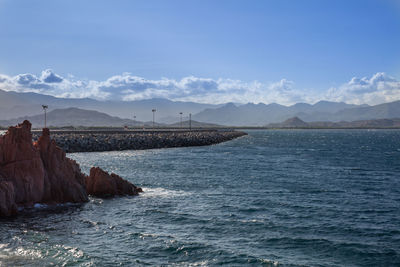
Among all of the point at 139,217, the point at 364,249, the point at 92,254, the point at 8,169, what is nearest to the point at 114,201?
the point at 139,217

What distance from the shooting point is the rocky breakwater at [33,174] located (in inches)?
973

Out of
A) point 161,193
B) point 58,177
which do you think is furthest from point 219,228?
point 58,177

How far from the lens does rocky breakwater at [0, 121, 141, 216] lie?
973 inches

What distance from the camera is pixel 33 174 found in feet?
83.5

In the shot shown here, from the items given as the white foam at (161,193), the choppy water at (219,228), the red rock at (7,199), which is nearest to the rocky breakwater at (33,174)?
the red rock at (7,199)

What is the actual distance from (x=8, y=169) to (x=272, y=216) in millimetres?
17874

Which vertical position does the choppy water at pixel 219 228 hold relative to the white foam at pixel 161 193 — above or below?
below

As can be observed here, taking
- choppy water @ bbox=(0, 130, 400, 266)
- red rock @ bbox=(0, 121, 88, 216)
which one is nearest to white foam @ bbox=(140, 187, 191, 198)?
choppy water @ bbox=(0, 130, 400, 266)

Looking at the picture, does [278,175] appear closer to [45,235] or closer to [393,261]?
[393,261]

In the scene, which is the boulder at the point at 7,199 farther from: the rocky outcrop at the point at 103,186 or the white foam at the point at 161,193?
the white foam at the point at 161,193

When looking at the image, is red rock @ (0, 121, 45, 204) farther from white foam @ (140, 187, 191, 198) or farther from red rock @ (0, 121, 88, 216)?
white foam @ (140, 187, 191, 198)

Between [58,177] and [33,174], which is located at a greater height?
[33,174]

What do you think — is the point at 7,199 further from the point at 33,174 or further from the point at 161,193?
the point at 161,193

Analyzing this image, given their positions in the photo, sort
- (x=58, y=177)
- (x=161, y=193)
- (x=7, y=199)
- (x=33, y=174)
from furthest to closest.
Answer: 1. (x=161, y=193)
2. (x=58, y=177)
3. (x=33, y=174)
4. (x=7, y=199)
